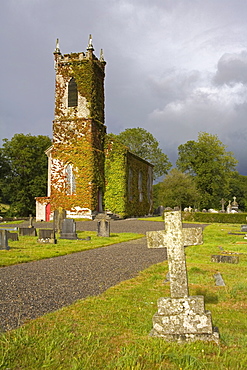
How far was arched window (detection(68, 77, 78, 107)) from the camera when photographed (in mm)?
36469

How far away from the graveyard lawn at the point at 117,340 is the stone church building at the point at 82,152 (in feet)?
94.8

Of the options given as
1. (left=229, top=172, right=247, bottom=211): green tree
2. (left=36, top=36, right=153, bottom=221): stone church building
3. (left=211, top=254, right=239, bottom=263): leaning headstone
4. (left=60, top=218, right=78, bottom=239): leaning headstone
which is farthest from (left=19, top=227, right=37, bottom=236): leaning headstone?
(left=229, top=172, right=247, bottom=211): green tree

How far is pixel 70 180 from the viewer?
1427 inches

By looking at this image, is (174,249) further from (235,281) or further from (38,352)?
(235,281)

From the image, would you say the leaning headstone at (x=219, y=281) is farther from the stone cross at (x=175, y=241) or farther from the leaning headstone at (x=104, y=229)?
the leaning headstone at (x=104, y=229)

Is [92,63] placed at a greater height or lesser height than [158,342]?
greater

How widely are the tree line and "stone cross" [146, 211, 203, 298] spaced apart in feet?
151

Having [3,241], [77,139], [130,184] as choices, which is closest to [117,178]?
[130,184]

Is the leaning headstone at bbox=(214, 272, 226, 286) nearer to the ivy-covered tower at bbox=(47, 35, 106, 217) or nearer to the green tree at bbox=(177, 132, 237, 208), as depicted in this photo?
the ivy-covered tower at bbox=(47, 35, 106, 217)

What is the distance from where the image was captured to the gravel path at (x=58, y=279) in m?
A: 5.84

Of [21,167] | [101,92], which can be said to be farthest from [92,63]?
[21,167]

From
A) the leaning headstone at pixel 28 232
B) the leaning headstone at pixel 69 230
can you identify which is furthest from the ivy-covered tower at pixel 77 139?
the leaning headstone at pixel 69 230

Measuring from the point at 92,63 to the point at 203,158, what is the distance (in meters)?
31.6

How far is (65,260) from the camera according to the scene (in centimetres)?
1152
